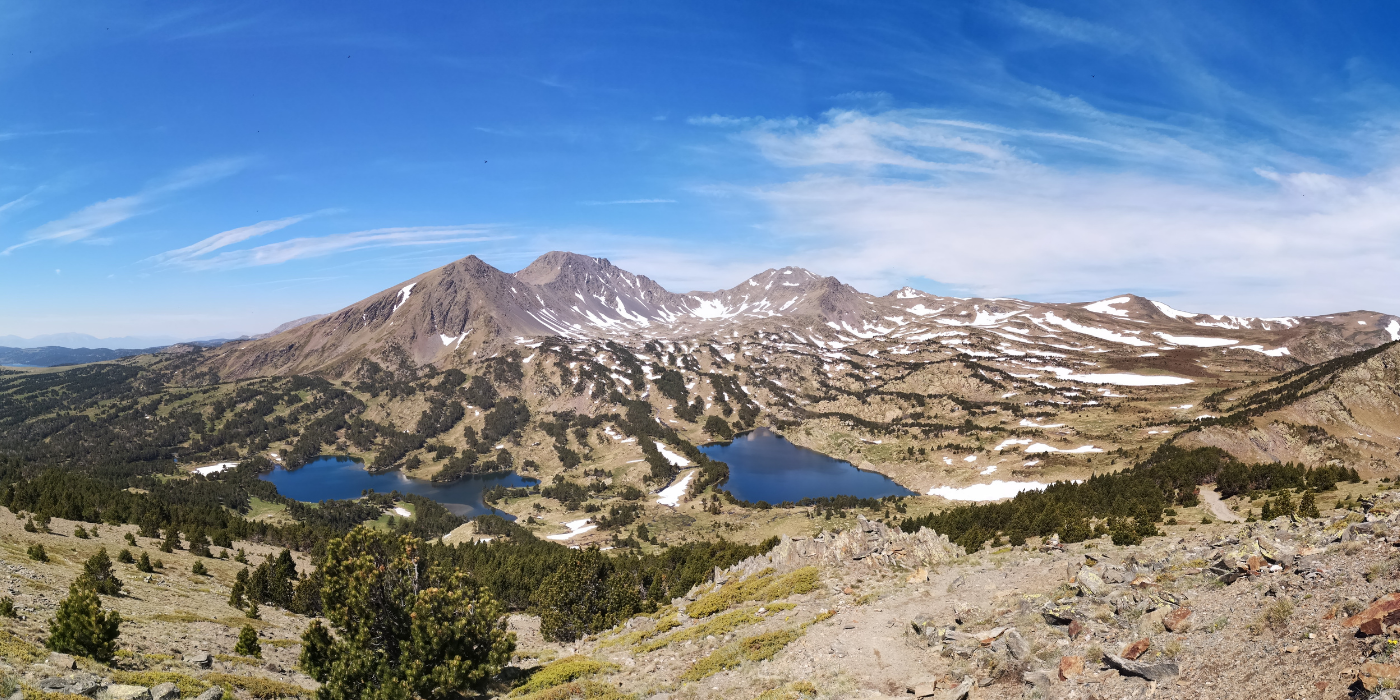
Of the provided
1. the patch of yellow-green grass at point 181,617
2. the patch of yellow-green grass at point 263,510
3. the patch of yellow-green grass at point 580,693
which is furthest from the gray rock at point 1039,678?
the patch of yellow-green grass at point 263,510

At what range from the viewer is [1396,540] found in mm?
21422

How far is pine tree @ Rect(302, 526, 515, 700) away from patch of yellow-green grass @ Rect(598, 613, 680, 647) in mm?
13376

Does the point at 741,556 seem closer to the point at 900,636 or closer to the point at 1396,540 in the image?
the point at 900,636

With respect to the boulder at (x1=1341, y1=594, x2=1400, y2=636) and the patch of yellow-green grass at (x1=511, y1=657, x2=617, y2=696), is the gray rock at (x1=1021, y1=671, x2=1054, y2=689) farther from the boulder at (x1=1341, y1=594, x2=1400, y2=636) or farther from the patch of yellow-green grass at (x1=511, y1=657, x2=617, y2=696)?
the patch of yellow-green grass at (x1=511, y1=657, x2=617, y2=696)

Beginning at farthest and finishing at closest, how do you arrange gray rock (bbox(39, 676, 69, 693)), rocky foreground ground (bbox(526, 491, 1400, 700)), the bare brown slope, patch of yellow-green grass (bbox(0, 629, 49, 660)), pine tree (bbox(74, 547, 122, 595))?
the bare brown slope → pine tree (bbox(74, 547, 122, 595)) → patch of yellow-green grass (bbox(0, 629, 49, 660)) → gray rock (bbox(39, 676, 69, 693)) → rocky foreground ground (bbox(526, 491, 1400, 700))

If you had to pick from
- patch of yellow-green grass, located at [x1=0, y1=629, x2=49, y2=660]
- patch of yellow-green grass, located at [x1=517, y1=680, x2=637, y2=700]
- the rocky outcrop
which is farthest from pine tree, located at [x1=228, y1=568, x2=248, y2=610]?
the rocky outcrop

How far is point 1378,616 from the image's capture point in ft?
50.5

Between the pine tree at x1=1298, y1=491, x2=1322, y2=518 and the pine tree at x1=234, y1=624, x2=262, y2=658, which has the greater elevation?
the pine tree at x1=1298, y1=491, x2=1322, y2=518

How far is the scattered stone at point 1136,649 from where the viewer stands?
20422 mm

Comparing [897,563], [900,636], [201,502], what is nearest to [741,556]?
[897,563]

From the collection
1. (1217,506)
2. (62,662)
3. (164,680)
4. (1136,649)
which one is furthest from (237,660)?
(1217,506)

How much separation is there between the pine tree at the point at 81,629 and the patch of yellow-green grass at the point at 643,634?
30.1 meters

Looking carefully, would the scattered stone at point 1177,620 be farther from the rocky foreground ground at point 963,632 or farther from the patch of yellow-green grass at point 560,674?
the patch of yellow-green grass at point 560,674

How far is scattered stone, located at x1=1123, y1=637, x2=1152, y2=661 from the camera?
2042cm
